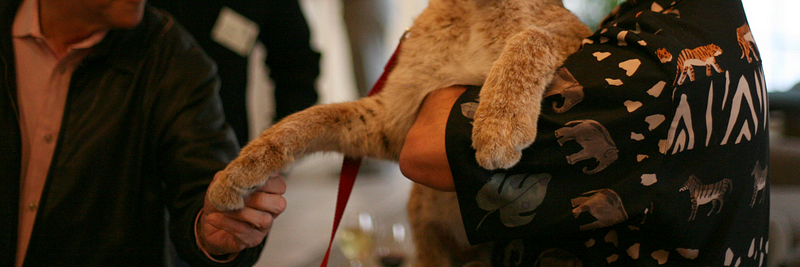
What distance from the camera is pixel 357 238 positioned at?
1.63 meters

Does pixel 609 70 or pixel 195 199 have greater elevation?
pixel 609 70

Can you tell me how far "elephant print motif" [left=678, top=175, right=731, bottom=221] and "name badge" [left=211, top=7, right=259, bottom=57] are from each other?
173cm

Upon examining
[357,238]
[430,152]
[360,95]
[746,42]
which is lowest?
[357,238]

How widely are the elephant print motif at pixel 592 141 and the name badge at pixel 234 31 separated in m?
1.62

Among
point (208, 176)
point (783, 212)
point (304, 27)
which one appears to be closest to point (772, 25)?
point (783, 212)

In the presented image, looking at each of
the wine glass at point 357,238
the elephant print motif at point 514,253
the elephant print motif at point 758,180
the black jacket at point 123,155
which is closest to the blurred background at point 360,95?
the wine glass at point 357,238

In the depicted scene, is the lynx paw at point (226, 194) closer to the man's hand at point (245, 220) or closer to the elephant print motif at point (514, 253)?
Answer: the man's hand at point (245, 220)

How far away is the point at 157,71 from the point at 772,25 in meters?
4.41

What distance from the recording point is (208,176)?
1068 millimetres

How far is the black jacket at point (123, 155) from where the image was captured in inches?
40.5

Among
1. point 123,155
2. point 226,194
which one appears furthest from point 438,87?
point 123,155

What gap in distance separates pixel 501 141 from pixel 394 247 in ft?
2.97

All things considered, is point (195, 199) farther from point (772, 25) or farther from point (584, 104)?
point (772, 25)

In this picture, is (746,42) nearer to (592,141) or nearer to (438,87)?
(592,141)
